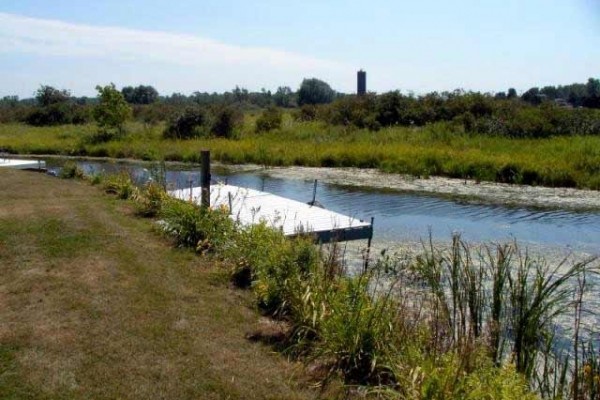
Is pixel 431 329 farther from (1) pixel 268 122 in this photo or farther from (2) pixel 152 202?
(1) pixel 268 122

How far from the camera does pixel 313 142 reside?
28.7 m

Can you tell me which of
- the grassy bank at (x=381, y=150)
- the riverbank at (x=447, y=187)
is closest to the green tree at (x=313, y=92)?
the grassy bank at (x=381, y=150)

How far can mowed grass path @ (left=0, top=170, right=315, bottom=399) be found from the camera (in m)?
4.30

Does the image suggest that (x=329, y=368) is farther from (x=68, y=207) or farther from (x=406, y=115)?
(x=406, y=115)

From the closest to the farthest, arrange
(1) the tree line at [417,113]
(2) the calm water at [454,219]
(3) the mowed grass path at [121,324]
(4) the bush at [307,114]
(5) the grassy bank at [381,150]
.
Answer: (3) the mowed grass path at [121,324] → (2) the calm water at [454,219] → (5) the grassy bank at [381,150] → (1) the tree line at [417,113] → (4) the bush at [307,114]

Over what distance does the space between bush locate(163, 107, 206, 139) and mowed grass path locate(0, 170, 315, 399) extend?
2442cm

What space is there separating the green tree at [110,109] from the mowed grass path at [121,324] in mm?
24891

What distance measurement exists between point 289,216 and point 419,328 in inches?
234

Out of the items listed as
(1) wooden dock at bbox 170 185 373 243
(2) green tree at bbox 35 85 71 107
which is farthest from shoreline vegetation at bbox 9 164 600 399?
(2) green tree at bbox 35 85 71 107

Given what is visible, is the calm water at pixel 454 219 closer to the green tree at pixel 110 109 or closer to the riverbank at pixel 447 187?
the riverbank at pixel 447 187

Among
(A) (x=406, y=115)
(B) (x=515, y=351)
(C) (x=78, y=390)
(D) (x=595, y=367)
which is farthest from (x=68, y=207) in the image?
(A) (x=406, y=115)

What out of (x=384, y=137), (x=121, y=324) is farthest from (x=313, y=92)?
(x=121, y=324)

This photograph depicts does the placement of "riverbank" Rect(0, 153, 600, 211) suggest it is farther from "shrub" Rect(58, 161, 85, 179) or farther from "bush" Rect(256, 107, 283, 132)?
"bush" Rect(256, 107, 283, 132)

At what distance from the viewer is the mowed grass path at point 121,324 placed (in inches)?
169
